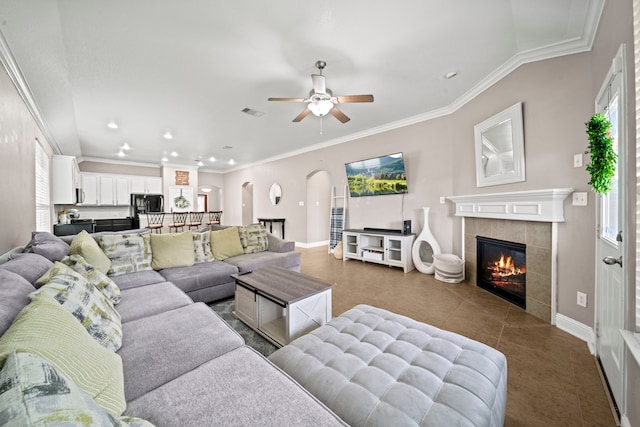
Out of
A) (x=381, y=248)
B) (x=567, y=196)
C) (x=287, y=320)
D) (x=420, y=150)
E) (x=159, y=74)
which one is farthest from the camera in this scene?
(x=381, y=248)

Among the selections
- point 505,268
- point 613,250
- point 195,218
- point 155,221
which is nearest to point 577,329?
point 505,268

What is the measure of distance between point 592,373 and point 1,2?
4.68m

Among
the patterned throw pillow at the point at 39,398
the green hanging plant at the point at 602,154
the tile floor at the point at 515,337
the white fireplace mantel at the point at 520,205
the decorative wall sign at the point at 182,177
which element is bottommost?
the tile floor at the point at 515,337

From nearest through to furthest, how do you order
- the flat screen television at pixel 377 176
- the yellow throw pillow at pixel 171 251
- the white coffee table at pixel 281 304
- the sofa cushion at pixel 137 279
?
1. the white coffee table at pixel 281 304
2. the sofa cushion at pixel 137 279
3. the yellow throw pillow at pixel 171 251
4. the flat screen television at pixel 377 176

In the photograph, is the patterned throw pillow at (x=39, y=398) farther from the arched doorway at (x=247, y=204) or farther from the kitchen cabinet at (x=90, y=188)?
the arched doorway at (x=247, y=204)

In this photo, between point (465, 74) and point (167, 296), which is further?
point (465, 74)

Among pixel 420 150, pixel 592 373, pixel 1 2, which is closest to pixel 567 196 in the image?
pixel 592 373

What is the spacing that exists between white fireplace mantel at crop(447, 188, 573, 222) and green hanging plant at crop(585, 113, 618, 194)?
2.43ft

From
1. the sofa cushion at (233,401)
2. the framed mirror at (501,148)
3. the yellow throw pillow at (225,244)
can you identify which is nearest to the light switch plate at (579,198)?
the framed mirror at (501,148)

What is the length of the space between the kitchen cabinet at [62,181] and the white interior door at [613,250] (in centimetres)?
745

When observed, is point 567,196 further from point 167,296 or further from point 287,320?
point 167,296

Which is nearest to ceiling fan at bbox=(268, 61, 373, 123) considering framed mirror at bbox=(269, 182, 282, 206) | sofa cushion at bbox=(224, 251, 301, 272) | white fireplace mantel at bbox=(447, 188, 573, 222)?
white fireplace mantel at bbox=(447, 188, 573, 222)

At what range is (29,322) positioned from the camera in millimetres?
795

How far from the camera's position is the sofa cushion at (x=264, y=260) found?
3100 mm
